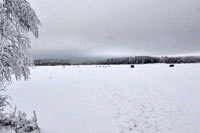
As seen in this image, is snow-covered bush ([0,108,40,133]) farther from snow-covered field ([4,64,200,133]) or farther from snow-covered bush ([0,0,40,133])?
snow-covered field ([4,64,200,133])

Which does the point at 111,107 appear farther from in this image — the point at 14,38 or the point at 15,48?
the point at 14,38

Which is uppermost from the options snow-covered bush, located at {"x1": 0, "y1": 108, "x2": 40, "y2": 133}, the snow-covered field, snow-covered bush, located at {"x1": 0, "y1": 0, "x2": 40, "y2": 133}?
snow-covered bush, located at {"x1": 0, "y1": 0, "x2": 40, "y2": 133}

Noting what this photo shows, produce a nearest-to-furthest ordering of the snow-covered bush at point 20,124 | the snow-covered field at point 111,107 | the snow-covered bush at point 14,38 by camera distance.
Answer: the snow-covered bush at point 14,38 < the snow-covered bush at point 20,124 < the snow-covered field at point 111,107

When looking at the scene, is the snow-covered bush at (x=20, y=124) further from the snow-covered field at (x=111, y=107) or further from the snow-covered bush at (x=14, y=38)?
the snow-covered bush at (x=14, y=38)

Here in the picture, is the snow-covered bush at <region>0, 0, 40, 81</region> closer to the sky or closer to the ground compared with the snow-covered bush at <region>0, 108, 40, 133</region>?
closer to the sky

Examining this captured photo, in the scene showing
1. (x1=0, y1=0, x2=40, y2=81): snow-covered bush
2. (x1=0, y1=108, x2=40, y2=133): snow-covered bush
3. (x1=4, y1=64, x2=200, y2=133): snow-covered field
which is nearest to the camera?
(x1=0, y1=0, x2=40, y2=81): snow-covered bush

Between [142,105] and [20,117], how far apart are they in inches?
229

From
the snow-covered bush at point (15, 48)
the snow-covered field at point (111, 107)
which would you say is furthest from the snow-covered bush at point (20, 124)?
the snow-covered field at point (111, 107)

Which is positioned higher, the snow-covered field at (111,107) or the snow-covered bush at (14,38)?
the snow-covered bush at (14,38)

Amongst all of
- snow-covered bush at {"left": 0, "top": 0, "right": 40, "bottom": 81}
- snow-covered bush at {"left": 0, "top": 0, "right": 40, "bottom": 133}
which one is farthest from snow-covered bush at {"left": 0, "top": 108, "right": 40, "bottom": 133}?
snow-covered bush at {"left": 0, "top": 0, "right": 40, "bottom": 81}

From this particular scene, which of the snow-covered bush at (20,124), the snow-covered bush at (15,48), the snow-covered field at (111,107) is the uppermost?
the snow-covered bush at (15,48)

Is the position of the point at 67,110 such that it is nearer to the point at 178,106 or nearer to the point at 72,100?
the point at 72,100

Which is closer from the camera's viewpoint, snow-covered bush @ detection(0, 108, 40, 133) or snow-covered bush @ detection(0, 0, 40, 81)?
snow-covered bush @ detection(0, 0, 40, 81)

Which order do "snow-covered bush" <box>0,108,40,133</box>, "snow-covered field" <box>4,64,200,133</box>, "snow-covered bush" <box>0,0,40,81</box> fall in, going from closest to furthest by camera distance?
"snow-covered bush" <box>0,0,40,81</box> → "snow-covered bush" <box>0,108,40,133</box> → "snow-covered field" <box>4,64,200,133</box>
